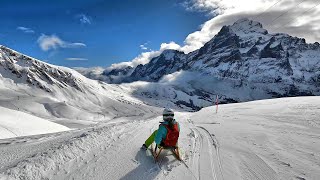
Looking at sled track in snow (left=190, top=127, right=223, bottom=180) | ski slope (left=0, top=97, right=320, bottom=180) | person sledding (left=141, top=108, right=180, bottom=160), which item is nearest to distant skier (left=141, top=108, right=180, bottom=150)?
person sledding (left=141, top=108, right=180, bottom=160)

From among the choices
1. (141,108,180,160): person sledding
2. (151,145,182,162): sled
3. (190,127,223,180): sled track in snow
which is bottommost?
(190,127,223,180): sled track in snow

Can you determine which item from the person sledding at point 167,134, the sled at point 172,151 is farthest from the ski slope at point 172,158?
the person sledding at point 167,134

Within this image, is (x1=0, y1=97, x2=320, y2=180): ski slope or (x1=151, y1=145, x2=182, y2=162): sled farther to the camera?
(x1=151, y1=145, x2=182, y2=162): sled

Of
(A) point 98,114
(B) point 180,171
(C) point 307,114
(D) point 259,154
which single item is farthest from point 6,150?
(A) point 98,114

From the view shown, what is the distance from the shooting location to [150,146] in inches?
460

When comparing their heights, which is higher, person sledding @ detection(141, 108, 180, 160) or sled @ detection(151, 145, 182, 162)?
person sledding @ detection(141, 108, 180, 160)

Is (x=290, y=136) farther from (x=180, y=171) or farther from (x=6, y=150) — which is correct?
(x=6, y=150)

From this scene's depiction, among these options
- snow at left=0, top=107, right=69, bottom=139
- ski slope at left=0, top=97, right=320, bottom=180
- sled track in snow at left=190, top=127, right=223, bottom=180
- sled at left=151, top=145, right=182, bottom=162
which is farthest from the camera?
snow at left=0, top=107, right=69, bottom=139

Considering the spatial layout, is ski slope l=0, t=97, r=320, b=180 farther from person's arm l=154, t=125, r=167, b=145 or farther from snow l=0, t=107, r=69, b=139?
snow l=0, t=107, r=69, b=139

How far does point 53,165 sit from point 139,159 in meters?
2.70

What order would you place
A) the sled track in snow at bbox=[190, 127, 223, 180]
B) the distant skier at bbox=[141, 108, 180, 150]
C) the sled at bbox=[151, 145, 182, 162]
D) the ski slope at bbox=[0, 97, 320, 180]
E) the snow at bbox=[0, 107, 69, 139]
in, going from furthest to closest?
the snow at bbox=[0, 107, 69, 139]
the distant skier at bbox=[141, 108, 180, 150]
the sled at bbox=[151, 145, 182, 162]
the sled track in snow at bbox=[190, 127, 223, 180]
the ski slope at bbox=[0, 97, 320, 180]

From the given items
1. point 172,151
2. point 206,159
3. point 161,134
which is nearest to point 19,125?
point 161,134

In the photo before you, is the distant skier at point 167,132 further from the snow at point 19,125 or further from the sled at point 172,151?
the snow at point 19,125

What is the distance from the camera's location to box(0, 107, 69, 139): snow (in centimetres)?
2445
